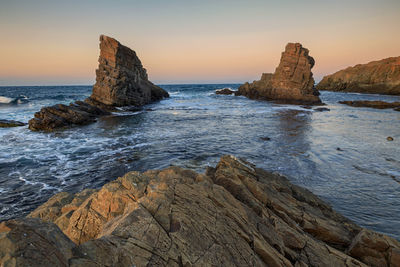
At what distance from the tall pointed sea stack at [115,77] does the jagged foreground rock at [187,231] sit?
121 ft

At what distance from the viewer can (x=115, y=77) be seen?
42.0 m

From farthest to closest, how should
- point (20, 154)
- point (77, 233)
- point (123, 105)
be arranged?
point (123, 105)
point (20, 154)
point (77, 233)

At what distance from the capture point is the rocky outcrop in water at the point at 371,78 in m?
80.5

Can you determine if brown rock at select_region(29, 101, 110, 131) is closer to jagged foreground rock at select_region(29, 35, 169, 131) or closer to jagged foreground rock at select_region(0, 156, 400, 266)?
jagged foreground rock at select_region(29, 35, 169, 131)

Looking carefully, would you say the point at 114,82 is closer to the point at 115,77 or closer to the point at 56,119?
the point at 115,77

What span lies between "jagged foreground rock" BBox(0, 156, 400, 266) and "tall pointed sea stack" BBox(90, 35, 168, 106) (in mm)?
36865

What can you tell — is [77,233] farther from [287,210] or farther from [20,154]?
[20,154]

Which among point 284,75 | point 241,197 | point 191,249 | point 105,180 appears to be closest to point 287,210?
point 241,197

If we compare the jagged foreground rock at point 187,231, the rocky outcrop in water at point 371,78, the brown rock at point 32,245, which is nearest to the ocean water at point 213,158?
the jagged foreground rock at point 187,231

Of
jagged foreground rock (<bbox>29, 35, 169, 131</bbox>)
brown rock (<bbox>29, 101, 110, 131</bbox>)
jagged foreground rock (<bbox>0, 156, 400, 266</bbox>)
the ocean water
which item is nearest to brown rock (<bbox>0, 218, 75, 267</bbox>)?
jagged foreground rock (<bbox>0, 156, 400, 266</bbox>)

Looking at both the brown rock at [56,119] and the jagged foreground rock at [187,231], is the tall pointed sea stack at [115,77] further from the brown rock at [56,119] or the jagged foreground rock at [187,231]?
the jagged foreground rock at [187,231]

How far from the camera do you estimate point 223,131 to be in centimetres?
2509

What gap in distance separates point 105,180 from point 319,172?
1251cm

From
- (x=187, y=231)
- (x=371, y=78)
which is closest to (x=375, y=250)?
(x=187, y=231)
